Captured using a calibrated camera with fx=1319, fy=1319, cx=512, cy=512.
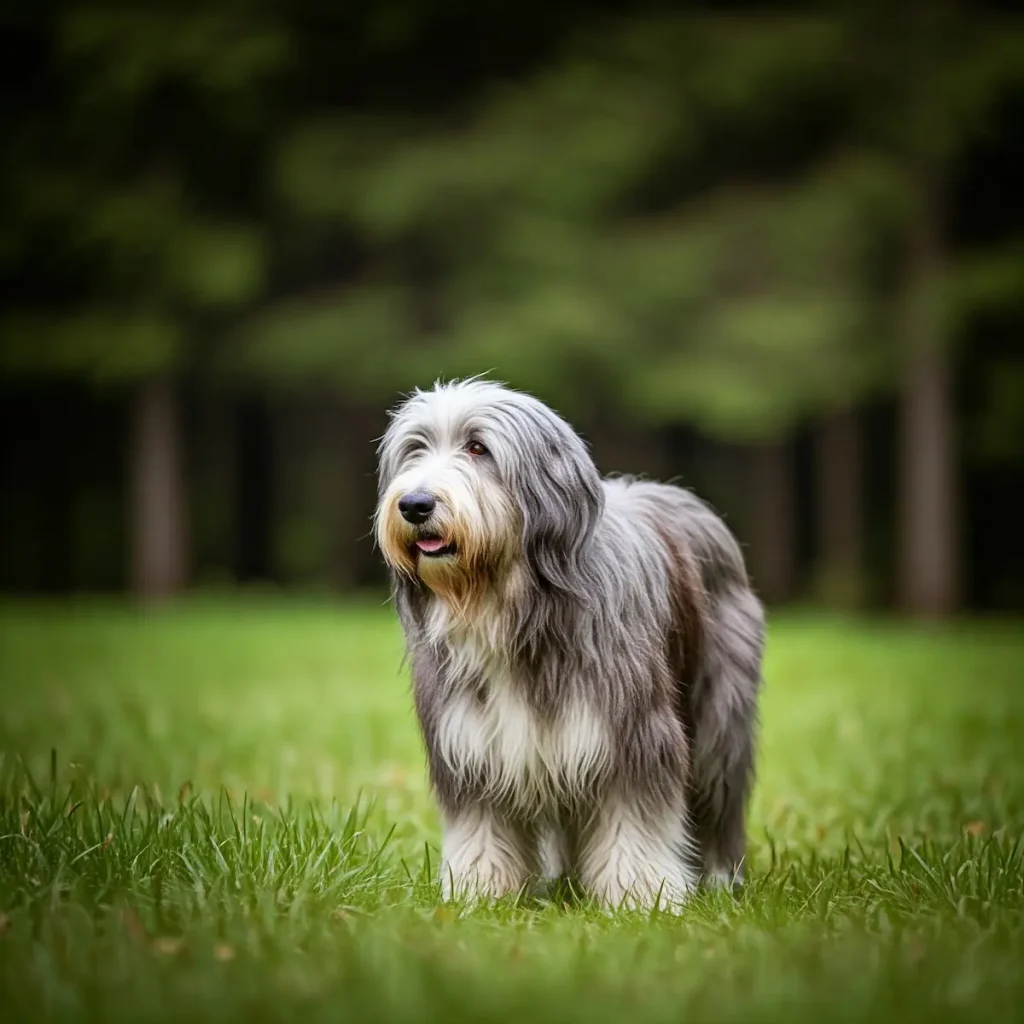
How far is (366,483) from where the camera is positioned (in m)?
20.9

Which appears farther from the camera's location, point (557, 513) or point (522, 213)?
point (522, 213)

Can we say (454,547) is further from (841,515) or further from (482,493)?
(841,515)

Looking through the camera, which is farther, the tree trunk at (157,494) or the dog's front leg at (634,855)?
the tree trunk at (157,494)

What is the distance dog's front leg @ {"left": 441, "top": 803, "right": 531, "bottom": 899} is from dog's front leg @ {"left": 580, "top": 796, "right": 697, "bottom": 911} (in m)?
0.23

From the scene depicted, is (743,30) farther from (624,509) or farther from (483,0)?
(624,509)

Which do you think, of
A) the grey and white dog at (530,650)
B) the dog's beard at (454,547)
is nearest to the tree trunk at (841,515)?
the grey and white dog at (530,650)

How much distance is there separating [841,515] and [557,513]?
16.4m

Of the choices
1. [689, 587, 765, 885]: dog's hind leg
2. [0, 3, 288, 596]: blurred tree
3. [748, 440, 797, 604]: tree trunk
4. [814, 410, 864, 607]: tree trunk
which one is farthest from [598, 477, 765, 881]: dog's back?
[748, 440, 797, 604]: tree trunk

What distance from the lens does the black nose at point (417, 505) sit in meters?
3.64

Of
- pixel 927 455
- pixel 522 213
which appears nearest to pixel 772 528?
pixel 927 455

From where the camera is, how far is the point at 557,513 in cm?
384

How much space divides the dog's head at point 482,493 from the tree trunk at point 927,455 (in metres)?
11.8

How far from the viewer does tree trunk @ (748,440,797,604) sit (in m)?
19.6

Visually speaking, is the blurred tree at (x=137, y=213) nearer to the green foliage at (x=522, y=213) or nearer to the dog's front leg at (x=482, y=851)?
the green foliage at (x=522, y=213)
